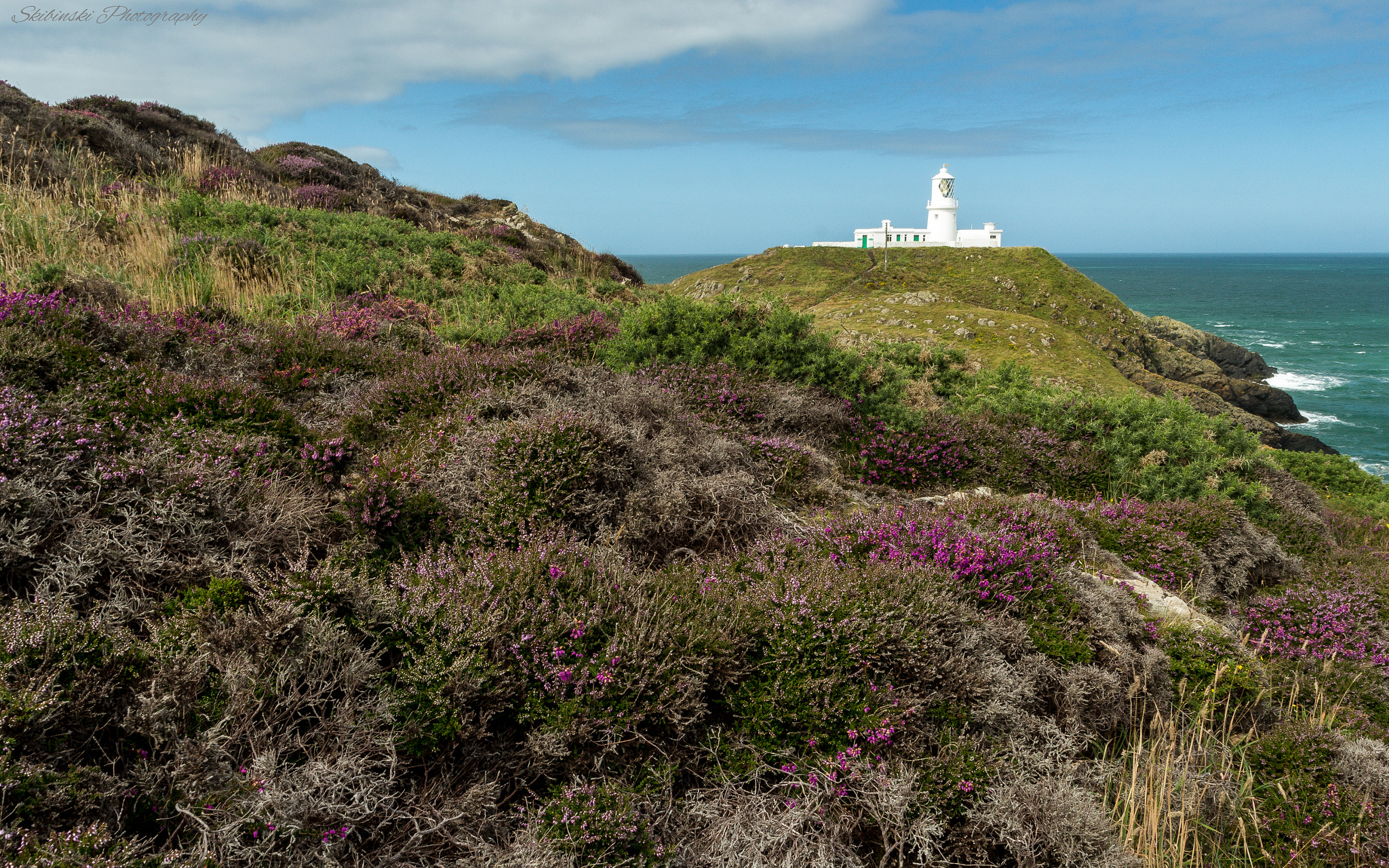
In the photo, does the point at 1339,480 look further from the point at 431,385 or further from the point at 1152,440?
the point at 431,385

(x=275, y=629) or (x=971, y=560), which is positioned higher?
(x=275, y=629)

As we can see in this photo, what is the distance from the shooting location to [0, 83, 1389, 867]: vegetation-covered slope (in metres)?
2.53

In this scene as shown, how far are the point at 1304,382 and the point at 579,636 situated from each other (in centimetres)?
6984

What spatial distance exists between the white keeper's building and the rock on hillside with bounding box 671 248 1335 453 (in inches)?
217

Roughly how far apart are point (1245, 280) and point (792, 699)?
782 feet

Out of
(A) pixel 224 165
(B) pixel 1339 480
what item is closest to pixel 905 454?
(B) pixel 1339 480

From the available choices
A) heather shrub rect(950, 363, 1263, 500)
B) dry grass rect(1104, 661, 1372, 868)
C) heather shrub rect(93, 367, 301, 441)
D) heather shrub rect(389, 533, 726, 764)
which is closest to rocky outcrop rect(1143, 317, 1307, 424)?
heather shrub rect(950, 363, 1263, 500)

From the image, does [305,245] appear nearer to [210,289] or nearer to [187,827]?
[210,289]

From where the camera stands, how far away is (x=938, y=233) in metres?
78.5

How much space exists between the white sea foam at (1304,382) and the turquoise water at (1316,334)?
0.09 meters

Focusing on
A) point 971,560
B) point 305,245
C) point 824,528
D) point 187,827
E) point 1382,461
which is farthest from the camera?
point 1382,461

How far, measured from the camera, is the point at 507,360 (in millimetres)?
6379

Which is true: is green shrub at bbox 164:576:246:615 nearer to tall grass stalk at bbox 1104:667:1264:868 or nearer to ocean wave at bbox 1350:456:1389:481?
tall grass stalk at bbox 1104:667:1264:868

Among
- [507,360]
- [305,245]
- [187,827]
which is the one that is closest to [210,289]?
[305,245]
